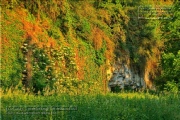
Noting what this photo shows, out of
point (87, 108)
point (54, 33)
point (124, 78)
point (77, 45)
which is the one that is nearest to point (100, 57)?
point (77, 45)

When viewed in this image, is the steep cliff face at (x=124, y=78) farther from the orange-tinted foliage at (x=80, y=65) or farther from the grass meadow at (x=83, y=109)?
the grass meadow at (x=83, y=109)

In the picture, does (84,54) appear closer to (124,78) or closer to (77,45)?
(77,45)

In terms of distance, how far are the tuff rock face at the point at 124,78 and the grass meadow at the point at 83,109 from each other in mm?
14279

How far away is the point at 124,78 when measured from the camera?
84.6ft

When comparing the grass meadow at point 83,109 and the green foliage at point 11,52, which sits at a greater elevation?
the green foliage at point 11,52

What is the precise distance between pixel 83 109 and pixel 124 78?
56.0ft

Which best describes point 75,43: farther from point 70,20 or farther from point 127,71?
point 127,71

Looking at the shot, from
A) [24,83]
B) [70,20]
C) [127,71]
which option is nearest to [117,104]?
[24,83]

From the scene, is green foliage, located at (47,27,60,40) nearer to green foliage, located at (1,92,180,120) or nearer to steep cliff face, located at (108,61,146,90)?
steep cliff face, located at (108,61,146,90)

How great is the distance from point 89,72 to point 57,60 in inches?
134

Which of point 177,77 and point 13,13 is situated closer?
point 13,13

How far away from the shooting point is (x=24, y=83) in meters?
17.1

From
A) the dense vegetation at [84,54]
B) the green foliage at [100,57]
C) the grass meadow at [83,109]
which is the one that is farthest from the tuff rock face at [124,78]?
the grass meadow at [83,109]

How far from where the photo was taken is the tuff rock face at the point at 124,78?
81.9 feet
